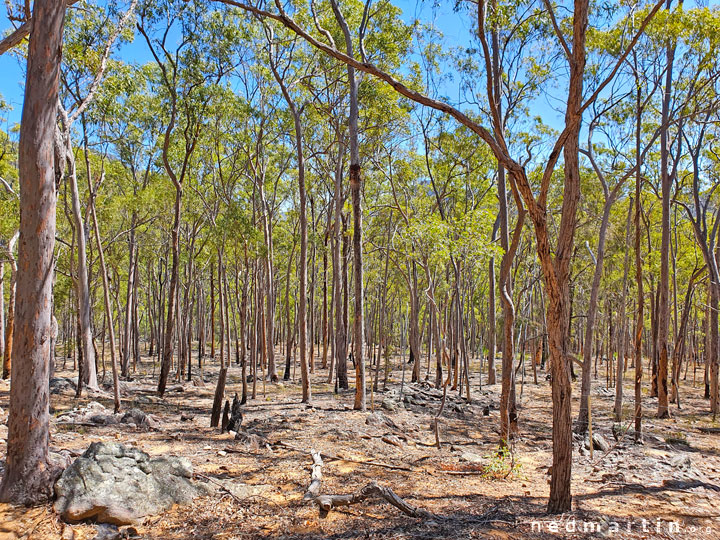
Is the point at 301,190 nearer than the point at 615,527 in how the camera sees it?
No

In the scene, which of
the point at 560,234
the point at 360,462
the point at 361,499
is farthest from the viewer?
the point at 360,462

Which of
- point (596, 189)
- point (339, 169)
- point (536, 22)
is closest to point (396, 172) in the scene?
point (339, 169)

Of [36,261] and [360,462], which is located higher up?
[36,261]

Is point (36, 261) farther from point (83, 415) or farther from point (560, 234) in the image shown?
point (83, 415)

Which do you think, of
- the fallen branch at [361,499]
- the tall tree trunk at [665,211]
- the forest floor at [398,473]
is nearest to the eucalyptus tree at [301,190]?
the forest floor at [398,473]

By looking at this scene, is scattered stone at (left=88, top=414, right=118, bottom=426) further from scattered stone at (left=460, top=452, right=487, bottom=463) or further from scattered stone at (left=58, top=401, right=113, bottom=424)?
scattered stone at (left=460, top=452, right=487, bottom=463)

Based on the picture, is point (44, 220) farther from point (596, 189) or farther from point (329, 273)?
point (329, 273)

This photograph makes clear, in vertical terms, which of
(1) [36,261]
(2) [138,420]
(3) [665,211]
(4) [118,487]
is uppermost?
(3) [665,211]

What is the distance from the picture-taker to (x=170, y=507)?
471 cm

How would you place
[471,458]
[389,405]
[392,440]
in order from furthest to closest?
[389,405], [392,440], [471,458]

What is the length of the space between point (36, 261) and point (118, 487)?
231 centimetres

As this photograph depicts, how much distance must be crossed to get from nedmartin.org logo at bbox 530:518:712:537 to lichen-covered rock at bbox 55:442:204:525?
3554mm

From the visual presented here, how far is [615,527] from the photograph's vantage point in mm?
4613

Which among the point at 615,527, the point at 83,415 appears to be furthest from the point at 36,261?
the point at 615,527
